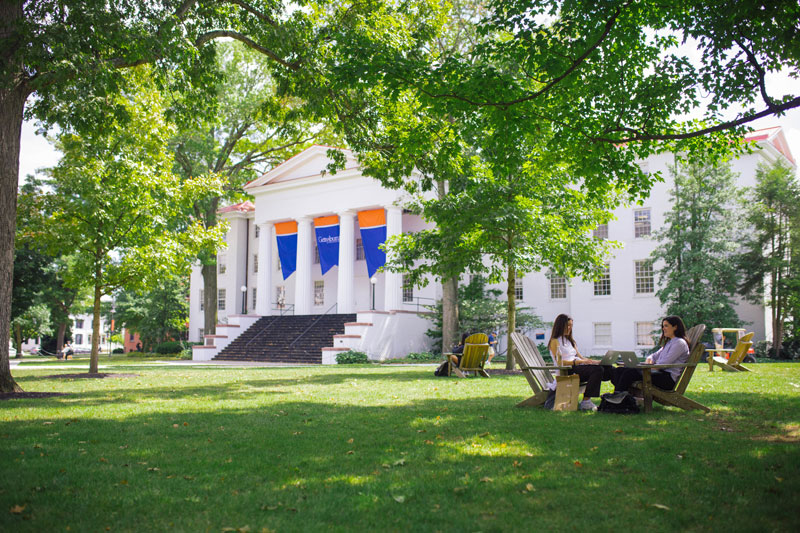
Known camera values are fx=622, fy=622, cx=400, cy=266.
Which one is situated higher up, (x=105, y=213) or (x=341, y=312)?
(x=105, y=213)

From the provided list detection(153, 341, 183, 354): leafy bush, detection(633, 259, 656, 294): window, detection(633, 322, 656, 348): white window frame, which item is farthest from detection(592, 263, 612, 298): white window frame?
detection(153, 341, 183, 354): leafy bush

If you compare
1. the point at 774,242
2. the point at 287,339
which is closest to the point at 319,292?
the point at 287,339

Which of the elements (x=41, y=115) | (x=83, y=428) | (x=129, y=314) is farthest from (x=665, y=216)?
(x=129, y=314)

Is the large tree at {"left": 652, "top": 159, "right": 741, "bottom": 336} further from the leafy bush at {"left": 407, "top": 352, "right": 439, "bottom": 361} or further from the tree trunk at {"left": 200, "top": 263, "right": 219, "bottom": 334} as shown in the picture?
the tree trunk at {"left": 200, "top": 263, "right": 219, "bottom": 334}

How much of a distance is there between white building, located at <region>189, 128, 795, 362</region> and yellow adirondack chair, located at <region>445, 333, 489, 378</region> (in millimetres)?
10979

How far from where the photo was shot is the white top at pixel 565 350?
9.29 m

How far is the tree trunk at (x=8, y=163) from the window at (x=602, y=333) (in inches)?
1080

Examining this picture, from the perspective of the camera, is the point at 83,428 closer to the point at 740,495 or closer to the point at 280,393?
the point at 280,393

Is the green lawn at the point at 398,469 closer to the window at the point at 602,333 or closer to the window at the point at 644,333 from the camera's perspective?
the window at the point at 644,333

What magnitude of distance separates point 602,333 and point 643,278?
11.5 feet

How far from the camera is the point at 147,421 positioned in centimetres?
795

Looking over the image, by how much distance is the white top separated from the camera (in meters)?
9.29

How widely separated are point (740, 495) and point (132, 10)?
1303 cm

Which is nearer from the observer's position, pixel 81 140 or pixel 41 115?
pixel 41 115
